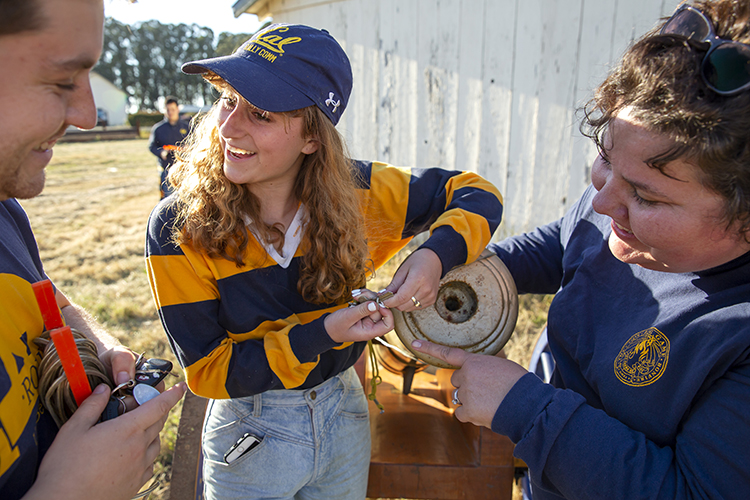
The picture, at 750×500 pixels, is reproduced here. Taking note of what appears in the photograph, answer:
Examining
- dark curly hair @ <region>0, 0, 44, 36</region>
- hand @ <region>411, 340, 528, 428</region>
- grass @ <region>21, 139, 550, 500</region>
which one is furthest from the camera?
grass @ <region>21, 139, 550, 500</region>

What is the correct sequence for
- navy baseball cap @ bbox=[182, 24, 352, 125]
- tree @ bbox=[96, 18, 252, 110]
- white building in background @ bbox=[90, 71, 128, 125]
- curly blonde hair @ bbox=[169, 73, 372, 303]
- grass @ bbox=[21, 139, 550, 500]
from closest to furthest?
navy baseball cap @ bbox=[182, 24, 352, 125] < curly blonde hair @ bbox=[169, 73, 372, 303] < grass @ bbox=[21, 139, 550, 500] < white building in background @ bbox=[90, 71, 128, 125] < tree @ bbox=[96, 18, 252, 110]

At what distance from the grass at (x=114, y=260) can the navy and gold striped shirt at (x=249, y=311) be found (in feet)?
5.08

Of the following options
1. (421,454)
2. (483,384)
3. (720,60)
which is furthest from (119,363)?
(720,60)

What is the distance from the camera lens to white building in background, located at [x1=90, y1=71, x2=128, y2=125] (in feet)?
147

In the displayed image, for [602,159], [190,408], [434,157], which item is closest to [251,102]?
[602,159]

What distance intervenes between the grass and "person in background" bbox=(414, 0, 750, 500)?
2.16 metres

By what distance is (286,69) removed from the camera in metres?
1.35

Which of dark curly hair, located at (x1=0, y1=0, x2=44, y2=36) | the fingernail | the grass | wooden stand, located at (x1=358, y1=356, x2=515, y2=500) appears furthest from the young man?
the grass

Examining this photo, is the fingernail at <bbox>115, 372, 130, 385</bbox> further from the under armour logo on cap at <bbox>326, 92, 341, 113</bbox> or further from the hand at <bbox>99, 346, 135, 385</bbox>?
the under armour logo on cap at <bbox>326, 92, 341, 113</bbox>

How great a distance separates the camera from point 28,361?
0.94 meters

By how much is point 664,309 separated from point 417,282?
2.15 feet

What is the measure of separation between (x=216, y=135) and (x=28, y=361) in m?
0.88

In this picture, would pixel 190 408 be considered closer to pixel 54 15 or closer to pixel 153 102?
pixel 54 15

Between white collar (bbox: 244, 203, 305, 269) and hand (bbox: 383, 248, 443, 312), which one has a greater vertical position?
white collar (bbox: 244, 203, 305, 269)
